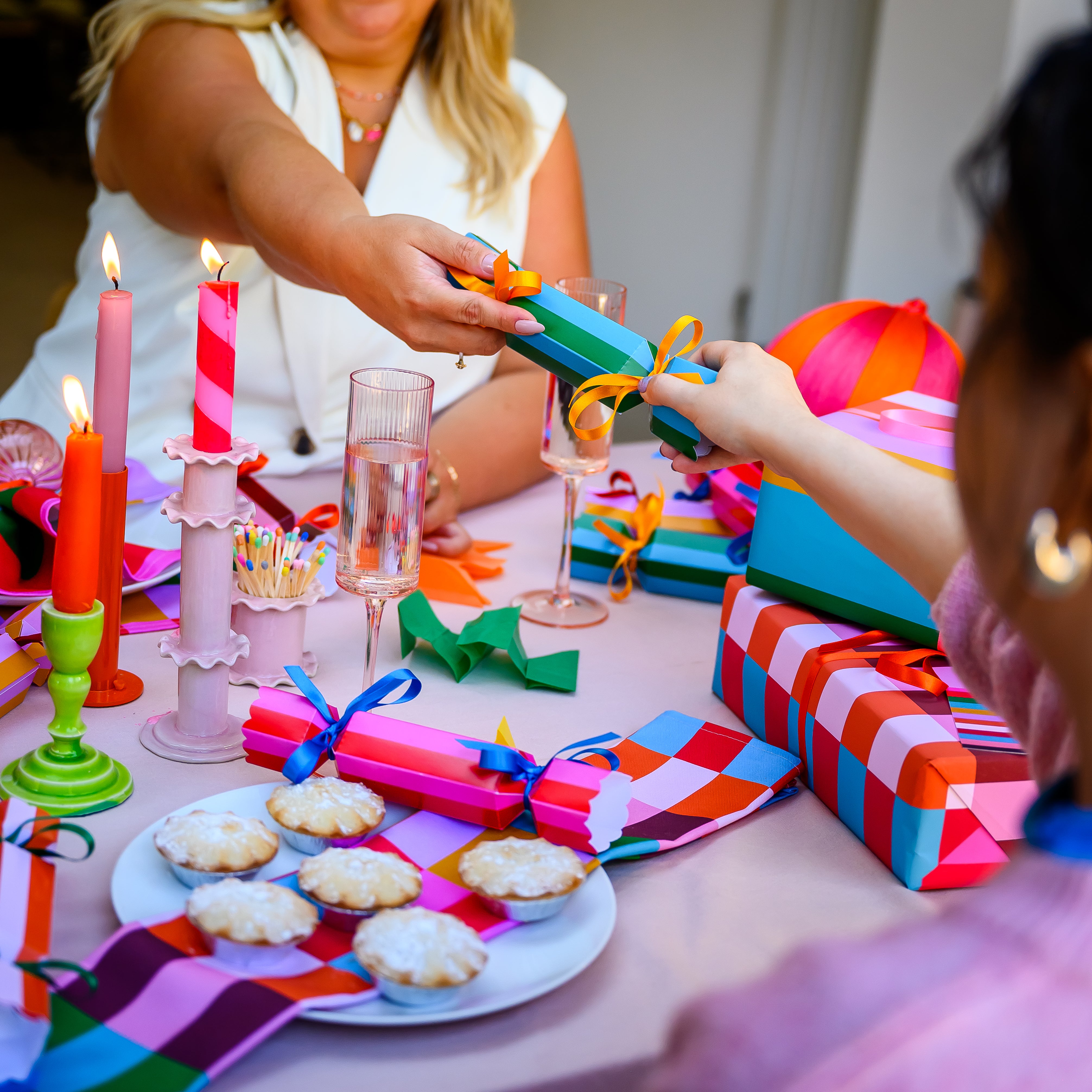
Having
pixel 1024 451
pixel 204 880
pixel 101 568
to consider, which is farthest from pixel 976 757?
pixel 101 568

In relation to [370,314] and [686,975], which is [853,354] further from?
[686,975]

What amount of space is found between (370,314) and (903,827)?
0.67m

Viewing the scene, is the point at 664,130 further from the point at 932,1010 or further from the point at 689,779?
the point at 932,1010

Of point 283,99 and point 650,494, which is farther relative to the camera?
point 283,99

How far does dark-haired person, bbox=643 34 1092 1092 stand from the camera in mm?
397

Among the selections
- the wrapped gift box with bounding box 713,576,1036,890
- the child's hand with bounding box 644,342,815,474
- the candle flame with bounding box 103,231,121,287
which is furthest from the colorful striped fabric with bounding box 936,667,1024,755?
the candle flame with bounding box 103,231,121,287

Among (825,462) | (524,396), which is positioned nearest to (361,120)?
(524,396)

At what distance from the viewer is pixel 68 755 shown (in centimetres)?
75

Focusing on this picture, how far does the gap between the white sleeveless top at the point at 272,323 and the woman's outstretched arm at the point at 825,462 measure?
2.55 feet

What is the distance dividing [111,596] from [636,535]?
1.88 ft

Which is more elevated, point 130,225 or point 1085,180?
point 1085,180

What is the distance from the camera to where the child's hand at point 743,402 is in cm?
86

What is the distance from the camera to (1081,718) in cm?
45

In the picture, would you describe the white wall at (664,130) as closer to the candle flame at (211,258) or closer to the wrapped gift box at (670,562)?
the wrapped gift box at (670,562)
